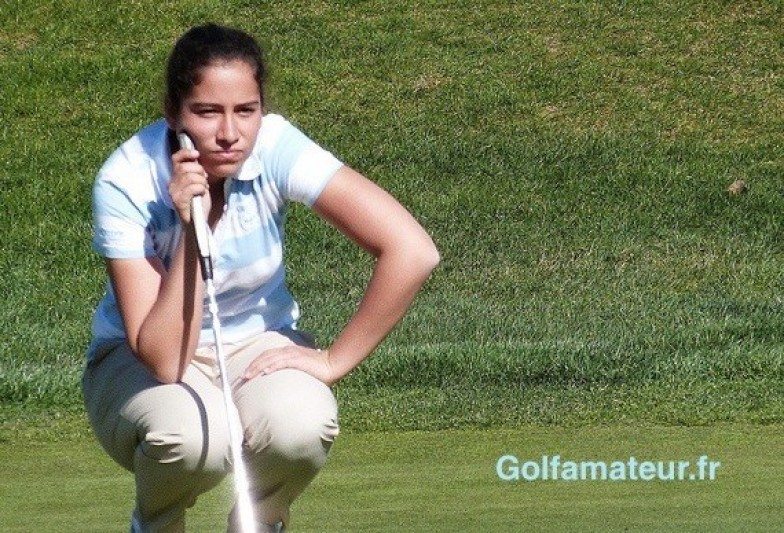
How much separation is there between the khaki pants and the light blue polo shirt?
0.18m

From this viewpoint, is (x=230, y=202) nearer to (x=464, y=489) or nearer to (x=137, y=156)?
(x=137, y=156)

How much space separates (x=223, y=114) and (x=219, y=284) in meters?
0.41

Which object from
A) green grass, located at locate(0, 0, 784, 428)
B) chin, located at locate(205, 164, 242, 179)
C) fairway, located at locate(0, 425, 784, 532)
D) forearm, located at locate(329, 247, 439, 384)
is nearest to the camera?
chin, located at locate(205, 164, 242, 179)

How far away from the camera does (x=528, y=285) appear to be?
9836 millimetres

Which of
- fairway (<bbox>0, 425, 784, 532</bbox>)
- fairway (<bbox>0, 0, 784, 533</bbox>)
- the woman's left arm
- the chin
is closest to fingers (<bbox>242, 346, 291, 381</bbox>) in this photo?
the woman's left arm

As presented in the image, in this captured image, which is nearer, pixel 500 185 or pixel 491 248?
pixel 491 248

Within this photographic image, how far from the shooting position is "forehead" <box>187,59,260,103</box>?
11.9 ft

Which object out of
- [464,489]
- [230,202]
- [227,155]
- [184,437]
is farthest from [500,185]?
[184,437]

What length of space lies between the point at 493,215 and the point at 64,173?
3.16 m

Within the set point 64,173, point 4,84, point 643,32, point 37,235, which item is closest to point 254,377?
point 37,235

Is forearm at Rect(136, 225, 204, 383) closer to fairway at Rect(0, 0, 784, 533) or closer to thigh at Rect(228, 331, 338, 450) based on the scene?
thigh at Rect(228, 331, 338, 450)

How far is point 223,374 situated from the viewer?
354 cm

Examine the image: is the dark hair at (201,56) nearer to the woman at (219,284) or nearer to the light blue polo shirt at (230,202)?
the woman at (219,284)

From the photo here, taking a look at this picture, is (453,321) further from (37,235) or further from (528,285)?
(37,235)
